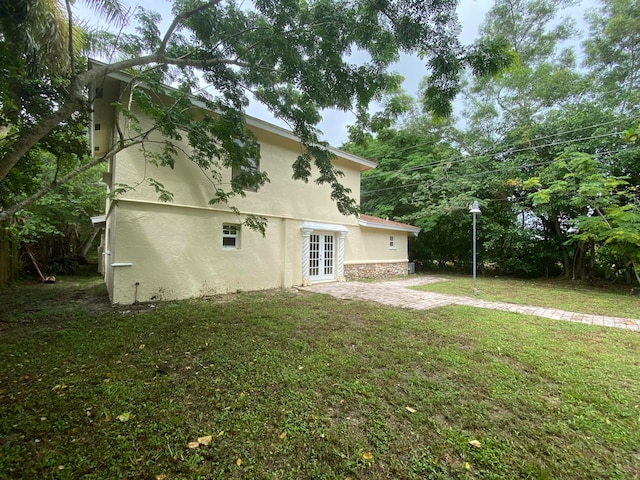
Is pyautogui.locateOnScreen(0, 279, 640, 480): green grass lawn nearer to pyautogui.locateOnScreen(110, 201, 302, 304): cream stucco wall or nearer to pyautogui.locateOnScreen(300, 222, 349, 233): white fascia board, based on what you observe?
pyautogui.locateOnScreen(110, 201, 302, 304): cream stucco wall

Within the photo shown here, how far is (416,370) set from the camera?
126 inches

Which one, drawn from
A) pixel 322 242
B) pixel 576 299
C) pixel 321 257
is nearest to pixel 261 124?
pixel 322 242

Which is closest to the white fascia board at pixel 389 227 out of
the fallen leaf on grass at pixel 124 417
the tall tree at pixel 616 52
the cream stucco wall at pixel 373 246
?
the cream stucco wall at pixel 373 246

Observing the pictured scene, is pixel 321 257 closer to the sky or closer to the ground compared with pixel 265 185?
closer to the ground

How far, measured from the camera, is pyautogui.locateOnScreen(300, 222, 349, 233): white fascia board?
9.41m

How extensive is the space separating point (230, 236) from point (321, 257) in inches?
146

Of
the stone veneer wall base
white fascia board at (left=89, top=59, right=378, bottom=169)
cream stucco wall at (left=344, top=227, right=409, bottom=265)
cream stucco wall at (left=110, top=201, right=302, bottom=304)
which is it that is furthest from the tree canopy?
cream stucco wall at (left=110, top=201, right=302, bottom=304)

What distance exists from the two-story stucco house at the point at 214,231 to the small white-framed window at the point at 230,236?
0.03 m

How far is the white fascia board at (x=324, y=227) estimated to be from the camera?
9414 millimetres

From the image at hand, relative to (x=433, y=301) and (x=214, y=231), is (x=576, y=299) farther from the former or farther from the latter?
(x=214, y=231)

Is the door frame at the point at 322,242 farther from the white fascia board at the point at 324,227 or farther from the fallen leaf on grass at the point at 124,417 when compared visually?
the fallen leaf on grass at the point at 124,417

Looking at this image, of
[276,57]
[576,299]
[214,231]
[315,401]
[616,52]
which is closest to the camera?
[315,401]

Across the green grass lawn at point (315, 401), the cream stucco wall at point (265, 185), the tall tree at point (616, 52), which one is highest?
the tall tree at point (616, 52)

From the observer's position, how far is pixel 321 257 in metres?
10.4
